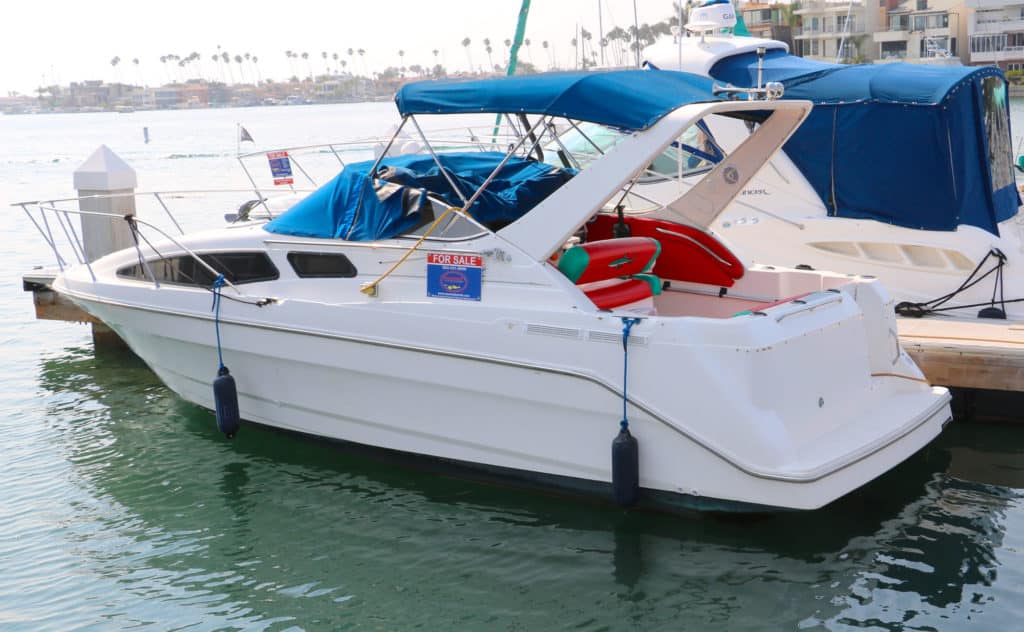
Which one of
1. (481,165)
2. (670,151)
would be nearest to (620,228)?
(481,165)

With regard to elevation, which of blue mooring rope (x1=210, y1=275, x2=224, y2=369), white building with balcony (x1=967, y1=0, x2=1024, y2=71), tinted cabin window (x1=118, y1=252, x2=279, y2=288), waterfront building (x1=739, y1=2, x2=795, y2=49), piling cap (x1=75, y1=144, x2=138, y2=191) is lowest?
blue mooring rope (x1=210, y1=275, x2=224, y2=369)

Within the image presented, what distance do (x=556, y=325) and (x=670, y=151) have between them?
18.1 feet

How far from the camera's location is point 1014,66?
64562 mm

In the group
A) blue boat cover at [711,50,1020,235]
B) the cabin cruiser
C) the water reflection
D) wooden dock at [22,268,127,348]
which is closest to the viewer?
the water reflection

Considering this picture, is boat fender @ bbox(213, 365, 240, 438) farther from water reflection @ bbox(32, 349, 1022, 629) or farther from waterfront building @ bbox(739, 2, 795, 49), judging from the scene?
waterfront building @ bbox(739, 2, 795, 49)

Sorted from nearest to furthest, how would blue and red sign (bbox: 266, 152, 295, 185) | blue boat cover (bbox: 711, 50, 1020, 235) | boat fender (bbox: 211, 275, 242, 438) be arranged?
boat fender (bbox: 211, 275, 242, 438) → blue boat cover (bbox: 711, 50, 1020, 235) → blue and red sign (bbox: 266, 152, 295, 185)

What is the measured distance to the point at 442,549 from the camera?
6230 mm

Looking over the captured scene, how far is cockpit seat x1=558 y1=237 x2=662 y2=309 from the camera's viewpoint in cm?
643

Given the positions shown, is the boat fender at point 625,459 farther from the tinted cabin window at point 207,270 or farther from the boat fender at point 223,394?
the boat fender at point 223,394

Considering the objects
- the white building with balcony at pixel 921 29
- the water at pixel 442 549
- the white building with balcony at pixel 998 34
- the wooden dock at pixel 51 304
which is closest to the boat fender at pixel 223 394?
the water at pixel 442 549

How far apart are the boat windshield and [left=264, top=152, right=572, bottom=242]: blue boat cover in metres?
2.64

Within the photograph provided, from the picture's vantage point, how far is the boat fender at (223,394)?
7.30 m

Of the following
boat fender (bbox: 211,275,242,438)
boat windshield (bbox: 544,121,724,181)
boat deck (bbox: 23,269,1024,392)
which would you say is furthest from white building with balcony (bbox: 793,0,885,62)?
boat fender (bbox: 211,275,242,438)

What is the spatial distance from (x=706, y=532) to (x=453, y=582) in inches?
60.6
